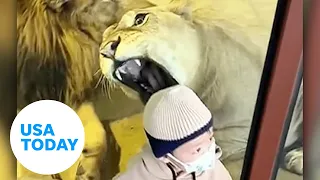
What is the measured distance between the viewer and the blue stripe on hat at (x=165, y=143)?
22.8 inches

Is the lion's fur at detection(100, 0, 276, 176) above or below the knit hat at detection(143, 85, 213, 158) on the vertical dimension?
above

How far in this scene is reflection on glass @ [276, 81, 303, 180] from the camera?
600 mm

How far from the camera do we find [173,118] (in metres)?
0.58

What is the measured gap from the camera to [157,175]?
59cm

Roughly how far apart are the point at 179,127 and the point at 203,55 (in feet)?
0.30

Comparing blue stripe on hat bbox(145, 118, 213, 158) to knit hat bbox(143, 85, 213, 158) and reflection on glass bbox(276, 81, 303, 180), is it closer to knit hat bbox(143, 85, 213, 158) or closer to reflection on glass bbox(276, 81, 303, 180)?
knit hat bbox(143, 85, 213, 158)

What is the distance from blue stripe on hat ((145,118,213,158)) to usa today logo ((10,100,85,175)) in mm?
84

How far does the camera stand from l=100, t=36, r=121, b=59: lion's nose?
60 centimetres

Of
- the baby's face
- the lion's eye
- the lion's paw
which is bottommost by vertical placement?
the lion's paw

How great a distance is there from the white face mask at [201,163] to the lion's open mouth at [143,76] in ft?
0.27

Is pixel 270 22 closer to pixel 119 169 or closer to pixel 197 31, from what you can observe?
pixel 197 31

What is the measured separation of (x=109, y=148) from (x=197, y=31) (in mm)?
175

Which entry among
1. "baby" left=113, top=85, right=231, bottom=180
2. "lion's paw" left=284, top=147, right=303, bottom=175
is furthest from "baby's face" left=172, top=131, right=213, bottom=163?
"lion's paw" left=284, top=147, right=303, bottom=175

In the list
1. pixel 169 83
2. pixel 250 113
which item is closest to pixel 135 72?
pixel 169 83
